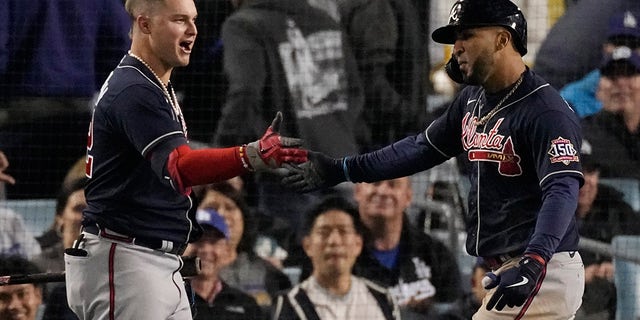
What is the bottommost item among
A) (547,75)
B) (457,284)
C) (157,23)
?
(457,284)

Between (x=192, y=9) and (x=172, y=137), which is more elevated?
(x=192, y=9)

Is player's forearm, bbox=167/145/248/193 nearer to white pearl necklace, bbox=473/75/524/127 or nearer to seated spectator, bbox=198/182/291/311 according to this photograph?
white pearl necklace, bbox=473/75/524/127

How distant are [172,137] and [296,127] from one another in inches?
113

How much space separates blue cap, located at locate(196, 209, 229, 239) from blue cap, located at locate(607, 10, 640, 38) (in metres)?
2.32

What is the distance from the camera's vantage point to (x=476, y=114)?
3428mm

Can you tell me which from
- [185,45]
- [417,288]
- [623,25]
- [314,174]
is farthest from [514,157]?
[623,25]

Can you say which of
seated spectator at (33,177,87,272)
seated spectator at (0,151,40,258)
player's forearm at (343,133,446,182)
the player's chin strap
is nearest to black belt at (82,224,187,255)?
player's forearm at (343,133,446,182)

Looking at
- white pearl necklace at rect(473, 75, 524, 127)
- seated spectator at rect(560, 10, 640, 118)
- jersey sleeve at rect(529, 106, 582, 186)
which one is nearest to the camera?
jersey sleeve at rect(529, 106, 582, 186)

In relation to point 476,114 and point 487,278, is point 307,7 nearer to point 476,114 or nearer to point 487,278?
point 476,114

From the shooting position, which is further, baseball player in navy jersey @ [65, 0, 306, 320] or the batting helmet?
the batting helmet

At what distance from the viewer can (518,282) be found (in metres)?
2.87

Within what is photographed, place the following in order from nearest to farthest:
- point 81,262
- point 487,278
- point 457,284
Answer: point 487,278 → point 81,262 → point 457,284

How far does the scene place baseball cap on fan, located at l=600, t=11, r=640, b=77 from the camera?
5.91 m

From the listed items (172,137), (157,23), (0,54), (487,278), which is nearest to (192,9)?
(157,23)
